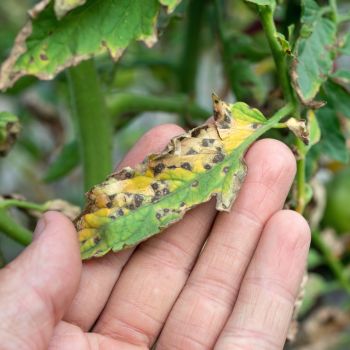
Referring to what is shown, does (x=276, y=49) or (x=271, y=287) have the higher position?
(x=276, y=49)

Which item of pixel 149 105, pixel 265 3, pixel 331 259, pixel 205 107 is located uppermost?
pixel 265 3

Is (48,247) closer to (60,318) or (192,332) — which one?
(60,318)

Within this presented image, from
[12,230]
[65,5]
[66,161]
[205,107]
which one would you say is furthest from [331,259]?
[65,5]

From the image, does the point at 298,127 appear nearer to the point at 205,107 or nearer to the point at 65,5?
the point at 65,5

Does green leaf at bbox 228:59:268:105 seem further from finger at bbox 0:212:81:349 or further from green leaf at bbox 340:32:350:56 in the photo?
finger at bbox 0:212:81:349

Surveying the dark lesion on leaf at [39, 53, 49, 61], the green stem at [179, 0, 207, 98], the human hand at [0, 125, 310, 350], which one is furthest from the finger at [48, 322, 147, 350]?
the green stem at [179, 0, 207, 98]

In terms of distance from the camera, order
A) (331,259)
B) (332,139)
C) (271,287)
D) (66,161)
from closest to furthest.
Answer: (271,287)
(332,139)
(66,161)
(331,259)

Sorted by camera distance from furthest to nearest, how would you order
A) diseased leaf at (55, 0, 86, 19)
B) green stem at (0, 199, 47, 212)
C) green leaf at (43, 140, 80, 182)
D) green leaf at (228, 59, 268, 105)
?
green leaf at (43, 140, 80, 182)
green leaf at (228, 59, 268, 105)
green stem at (0, 199, 47, 212)
diseased leaf at (55, 0, 86, 19)
